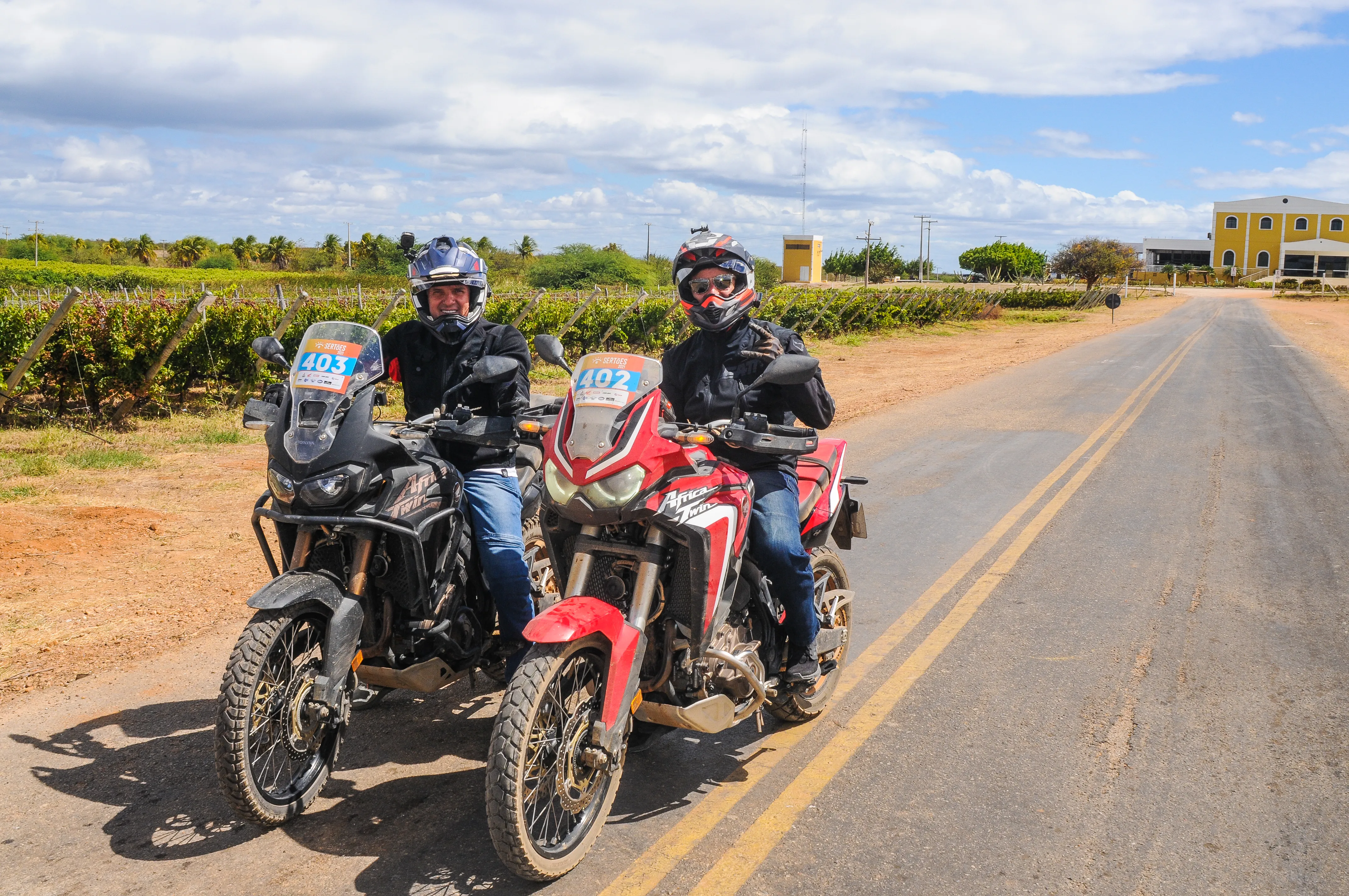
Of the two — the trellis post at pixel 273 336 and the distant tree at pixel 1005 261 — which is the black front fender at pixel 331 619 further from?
the distant tree at pixel 1005 261

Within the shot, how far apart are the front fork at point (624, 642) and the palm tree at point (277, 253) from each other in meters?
89.5

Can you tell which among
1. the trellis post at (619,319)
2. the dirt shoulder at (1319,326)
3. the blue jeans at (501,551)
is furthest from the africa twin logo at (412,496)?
the dirt shoulder at (1319,326)

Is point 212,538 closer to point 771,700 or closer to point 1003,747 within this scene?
point 771,700

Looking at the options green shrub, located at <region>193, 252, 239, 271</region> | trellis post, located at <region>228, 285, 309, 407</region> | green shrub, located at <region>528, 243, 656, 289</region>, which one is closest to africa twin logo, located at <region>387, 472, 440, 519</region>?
trellis post, located at <region>228, 285, 309, 407</region>

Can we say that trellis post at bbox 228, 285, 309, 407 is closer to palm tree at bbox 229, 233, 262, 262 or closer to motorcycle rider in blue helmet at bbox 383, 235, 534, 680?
motorcycle rider in blue helmet at bbox 383, 235, 534, 680

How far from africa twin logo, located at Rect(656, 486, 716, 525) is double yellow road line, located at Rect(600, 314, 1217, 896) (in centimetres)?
119

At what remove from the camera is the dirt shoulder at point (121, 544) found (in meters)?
5.91

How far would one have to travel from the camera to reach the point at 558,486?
3.65m

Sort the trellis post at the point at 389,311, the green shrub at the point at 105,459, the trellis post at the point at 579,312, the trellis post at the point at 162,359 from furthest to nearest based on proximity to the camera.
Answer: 1. the trellis post at the point at 579,312
2. the trellis post at the point at 389,311
3. the trellis post at the point at 162,359
4. the green shrub at the point at 105,459

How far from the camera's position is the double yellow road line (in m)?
3.69

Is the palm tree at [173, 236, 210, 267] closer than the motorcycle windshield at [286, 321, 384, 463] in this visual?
No

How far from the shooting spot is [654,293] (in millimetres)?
32375

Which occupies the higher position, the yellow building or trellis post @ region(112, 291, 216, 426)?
the yellow building

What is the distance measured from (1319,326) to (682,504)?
4644cm
